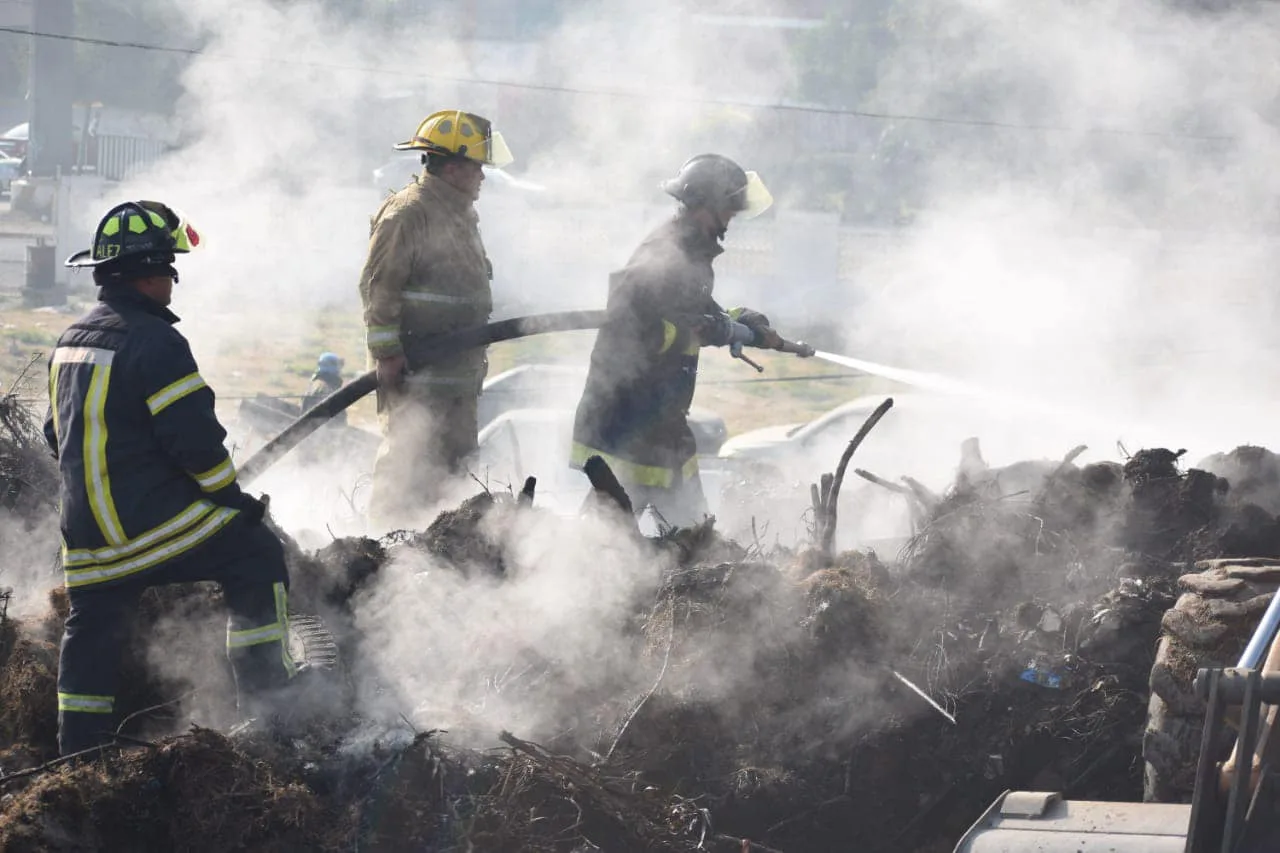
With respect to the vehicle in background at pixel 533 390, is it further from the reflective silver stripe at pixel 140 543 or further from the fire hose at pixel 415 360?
the reflective silver stripe at pixel 140 543

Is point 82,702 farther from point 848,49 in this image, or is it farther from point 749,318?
point 848,49

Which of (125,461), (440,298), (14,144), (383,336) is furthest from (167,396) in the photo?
(14,144)

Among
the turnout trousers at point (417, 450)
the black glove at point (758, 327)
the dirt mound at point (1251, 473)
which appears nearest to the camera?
the dirt mound at point (1251, 473)

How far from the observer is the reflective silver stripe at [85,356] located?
4.27 metres

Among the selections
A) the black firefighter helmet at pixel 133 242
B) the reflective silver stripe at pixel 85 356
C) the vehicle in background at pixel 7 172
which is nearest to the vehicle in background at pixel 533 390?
the black firefighter helmet at pixel 133 242

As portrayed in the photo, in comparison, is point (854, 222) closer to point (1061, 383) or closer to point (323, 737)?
point (1061, 383)

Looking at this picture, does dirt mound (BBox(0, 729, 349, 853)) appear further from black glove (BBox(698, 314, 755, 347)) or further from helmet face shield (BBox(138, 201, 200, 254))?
black glove (BBox(698, 314, 755, 347))

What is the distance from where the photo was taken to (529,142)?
1998 cm

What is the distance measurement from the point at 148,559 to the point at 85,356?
1.97 ft

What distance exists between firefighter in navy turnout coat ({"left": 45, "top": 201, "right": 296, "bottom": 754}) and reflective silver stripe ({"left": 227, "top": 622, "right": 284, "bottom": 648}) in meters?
0.23

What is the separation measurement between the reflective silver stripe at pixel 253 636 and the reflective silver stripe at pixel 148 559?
0.31 m

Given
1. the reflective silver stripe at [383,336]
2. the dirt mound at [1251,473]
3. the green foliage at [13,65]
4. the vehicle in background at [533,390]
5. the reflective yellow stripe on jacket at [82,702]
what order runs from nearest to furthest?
the reflective yellow stripe on jacket at [82,702], the dirt mound at [1251,473], the reflective silver stripe at [383,336], the vehicle in background at [533,390], the green foliage at [13,65]

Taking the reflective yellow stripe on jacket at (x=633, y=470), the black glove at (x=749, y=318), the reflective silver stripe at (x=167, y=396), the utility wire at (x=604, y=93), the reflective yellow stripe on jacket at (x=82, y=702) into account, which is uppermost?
the utility wire at (x=604, y=93)

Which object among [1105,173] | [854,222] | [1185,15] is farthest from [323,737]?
[854,222]
